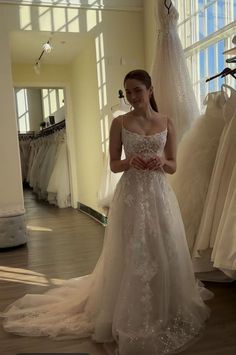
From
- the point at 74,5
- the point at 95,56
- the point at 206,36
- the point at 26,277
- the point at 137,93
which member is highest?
the point at 74,5

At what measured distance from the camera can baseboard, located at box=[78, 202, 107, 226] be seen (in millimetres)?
5105

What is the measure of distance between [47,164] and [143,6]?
4054 mm

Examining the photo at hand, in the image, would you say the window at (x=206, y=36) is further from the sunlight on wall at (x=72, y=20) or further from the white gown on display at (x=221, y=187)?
the sunlight on wall at (x=72, y=20)

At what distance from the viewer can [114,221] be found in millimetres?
2105

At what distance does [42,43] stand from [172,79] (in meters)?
2.62

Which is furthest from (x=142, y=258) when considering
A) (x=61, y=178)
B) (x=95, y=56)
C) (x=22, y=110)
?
(x=22, y=110)

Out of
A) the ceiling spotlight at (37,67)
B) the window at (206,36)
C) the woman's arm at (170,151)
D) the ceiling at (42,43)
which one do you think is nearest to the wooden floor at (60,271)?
the woman's arm at (170,151)

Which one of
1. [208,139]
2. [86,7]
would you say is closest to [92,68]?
[86,7]

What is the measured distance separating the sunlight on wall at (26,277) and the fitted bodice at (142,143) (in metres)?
1.54

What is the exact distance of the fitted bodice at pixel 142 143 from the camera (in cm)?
204

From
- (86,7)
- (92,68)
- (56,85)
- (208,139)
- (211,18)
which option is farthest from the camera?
(56,85)

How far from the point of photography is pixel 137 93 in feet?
6.57

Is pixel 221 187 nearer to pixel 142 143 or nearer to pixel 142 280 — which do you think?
pixel 142 143

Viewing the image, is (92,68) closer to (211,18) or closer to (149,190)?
(211,18)
